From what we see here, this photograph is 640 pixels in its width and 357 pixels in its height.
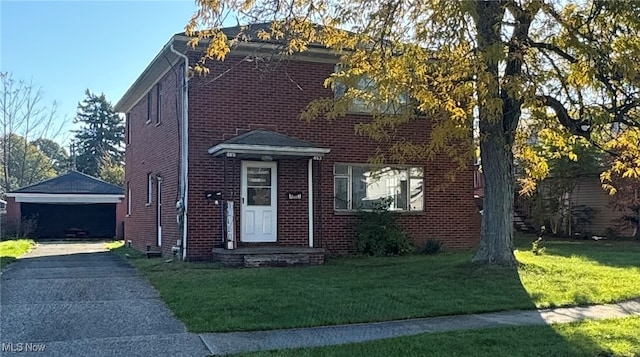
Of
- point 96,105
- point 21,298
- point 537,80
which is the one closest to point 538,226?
point 537,80

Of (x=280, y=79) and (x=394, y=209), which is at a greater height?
(x=280, y=79)

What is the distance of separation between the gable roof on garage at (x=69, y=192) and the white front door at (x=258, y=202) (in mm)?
17989

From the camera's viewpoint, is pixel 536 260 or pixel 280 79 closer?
pixel 536 260

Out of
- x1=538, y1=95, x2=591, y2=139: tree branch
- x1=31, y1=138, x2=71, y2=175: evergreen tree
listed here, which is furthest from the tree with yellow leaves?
x1=31, y1=138, x2=71, y2=175: evergreen tree

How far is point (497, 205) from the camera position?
11758mm

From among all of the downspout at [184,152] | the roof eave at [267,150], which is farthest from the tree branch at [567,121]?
the downspout at [184,152]

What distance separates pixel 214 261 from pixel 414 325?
7.28m

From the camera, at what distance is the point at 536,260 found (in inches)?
542

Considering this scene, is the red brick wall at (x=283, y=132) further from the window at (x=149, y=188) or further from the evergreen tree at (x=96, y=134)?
the evergreen tree at (x=96, y=134)

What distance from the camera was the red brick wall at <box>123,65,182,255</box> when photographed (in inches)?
612

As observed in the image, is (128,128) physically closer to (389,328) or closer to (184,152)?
(184,152)

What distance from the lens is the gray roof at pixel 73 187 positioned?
30562 mm

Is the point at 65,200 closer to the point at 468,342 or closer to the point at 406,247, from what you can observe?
the point at 406,247

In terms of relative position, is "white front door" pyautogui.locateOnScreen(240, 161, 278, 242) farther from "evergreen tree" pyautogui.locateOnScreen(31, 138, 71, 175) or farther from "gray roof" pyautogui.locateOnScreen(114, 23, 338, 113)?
"evergreen tree" pyautogui.locateOnScreen(31, 138, 71, 175)
